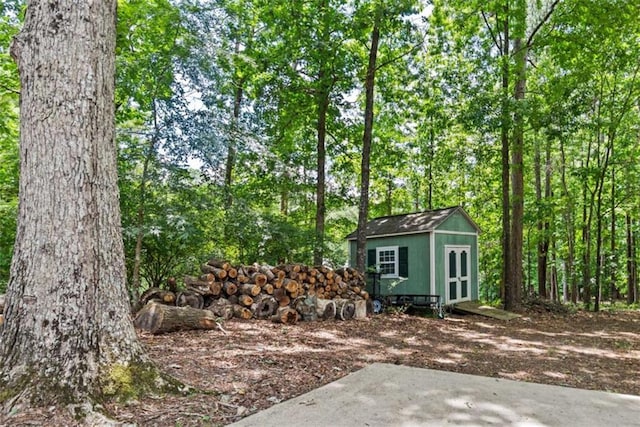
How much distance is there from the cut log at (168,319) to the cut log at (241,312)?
1.17m

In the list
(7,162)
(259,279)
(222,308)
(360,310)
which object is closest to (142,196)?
(222,308)

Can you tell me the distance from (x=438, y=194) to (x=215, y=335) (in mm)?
15203

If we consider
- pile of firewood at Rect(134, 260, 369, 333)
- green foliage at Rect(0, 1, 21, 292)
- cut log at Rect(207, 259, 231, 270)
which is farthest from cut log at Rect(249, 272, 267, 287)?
green foliage at Rect(0, 1, 21, 292)

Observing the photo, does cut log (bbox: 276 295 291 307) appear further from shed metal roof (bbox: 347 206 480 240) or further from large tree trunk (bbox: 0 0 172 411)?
shed metal roof (bbox: 347 206 480 240)

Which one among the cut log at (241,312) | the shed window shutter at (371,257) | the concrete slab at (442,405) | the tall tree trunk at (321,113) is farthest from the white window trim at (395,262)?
the concrete slab at (442,405)

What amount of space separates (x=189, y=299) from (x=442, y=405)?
15.7ft

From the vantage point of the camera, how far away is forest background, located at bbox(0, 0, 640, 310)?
7.04m

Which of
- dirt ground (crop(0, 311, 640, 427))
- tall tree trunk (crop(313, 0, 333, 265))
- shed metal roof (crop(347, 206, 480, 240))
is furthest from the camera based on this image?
shed metal roof (crop(347, 206, 480, 240))

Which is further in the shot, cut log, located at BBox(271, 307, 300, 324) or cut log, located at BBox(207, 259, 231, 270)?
cut log, located at BBox(207, 259, 231, 270)

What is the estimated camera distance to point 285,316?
6.65 meters

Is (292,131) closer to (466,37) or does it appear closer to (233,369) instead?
(466,37)

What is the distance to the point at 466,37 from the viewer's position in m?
10.5

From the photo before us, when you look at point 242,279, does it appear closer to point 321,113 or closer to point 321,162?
point 321,162

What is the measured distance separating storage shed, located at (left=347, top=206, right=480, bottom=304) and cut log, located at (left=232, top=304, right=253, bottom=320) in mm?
4169
